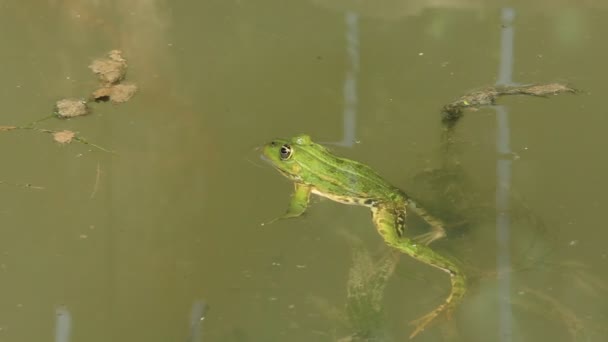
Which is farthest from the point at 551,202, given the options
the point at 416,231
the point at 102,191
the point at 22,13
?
the point at 22,13

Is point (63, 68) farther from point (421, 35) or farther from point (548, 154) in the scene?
point (548, 154)

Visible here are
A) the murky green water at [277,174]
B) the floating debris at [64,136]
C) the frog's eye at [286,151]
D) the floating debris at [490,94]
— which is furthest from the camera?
the floating debris at [490,94]

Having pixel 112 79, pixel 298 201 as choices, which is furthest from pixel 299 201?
pixel 112 79

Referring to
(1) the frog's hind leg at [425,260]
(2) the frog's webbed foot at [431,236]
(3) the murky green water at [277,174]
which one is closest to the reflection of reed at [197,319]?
(3) the murky green water at [277,174]

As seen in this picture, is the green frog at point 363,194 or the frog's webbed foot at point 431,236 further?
the frog's webbed foot at point 431,236

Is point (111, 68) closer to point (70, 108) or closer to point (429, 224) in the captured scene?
point (70, 108)

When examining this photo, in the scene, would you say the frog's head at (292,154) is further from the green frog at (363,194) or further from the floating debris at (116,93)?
the floating debris at (116,93)
